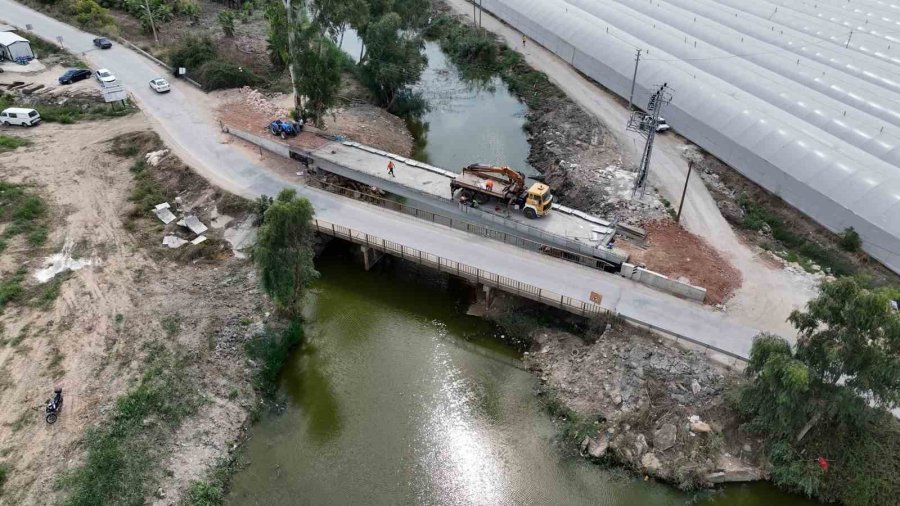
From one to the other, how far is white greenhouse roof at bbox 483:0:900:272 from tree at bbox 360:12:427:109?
19122mm

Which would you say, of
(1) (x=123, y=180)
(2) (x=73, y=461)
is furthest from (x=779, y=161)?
(1) (x=123, y=180)

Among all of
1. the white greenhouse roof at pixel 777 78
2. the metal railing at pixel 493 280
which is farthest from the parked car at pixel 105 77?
the white greenhouse roof at pixel 777 78

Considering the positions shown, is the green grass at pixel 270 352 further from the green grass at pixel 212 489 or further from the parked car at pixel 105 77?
the parked car at pixel 105 77

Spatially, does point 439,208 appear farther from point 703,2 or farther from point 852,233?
point 703,2

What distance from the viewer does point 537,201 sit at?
36188 mm

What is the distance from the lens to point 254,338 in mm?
30859

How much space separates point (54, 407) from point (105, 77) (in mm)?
38866

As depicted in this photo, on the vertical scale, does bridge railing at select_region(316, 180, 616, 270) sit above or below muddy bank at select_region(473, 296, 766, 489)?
above

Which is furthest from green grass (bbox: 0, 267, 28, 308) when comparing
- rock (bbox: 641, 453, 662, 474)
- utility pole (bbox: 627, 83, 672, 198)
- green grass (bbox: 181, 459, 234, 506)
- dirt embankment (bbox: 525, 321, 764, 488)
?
utility pole (bbox: 627, 83, 672, 198)

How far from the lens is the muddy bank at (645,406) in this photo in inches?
991

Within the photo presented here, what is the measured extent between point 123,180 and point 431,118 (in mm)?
28256

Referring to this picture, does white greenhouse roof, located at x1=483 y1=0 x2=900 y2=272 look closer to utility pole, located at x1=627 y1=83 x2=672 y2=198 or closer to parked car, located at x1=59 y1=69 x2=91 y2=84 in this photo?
utility pole, located at x1=627 y1=83 x2=672 y2=198

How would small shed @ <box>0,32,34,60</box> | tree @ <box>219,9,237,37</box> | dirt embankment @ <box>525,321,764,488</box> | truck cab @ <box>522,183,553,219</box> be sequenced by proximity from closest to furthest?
dirt embankment @ <box>525,321,764,488</box>
truck cab @ <box>522,183,553,219</box>
small shed @ <box>0,32,34,60</box>
tree @ <box>219,9,237,37</box>

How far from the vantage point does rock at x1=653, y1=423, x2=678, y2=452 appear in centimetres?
2556
